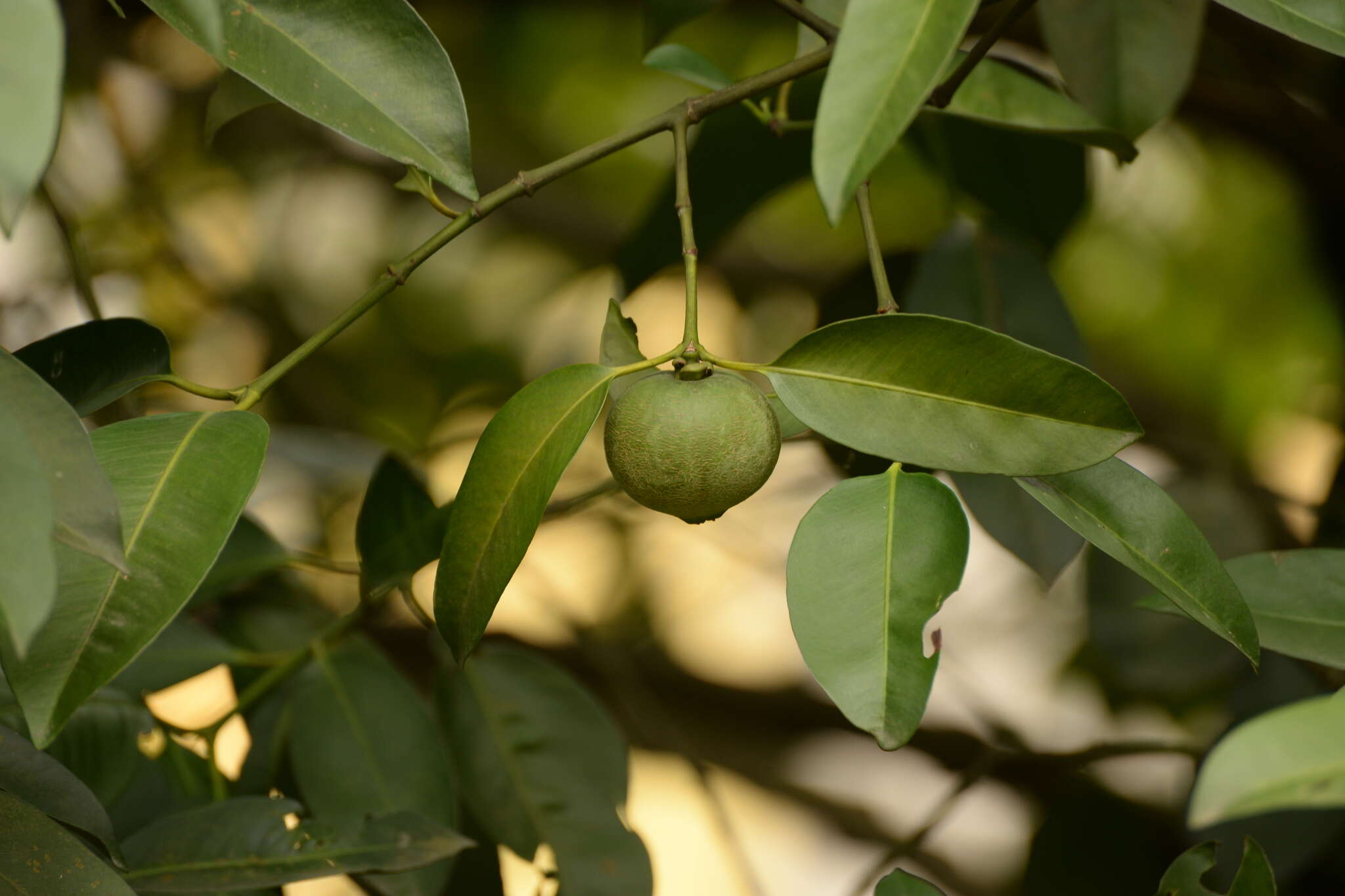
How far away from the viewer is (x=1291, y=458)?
136cm

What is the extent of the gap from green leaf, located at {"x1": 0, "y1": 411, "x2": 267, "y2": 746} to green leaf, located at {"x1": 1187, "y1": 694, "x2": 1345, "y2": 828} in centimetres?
31

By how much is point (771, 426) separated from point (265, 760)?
587 millimetres

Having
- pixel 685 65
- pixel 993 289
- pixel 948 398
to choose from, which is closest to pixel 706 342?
pixel 993 289

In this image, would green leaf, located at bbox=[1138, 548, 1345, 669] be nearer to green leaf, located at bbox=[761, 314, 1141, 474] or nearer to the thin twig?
green leaf, located at bbox=[761, 314, 1141, 474]

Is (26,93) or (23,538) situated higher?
(26,93)

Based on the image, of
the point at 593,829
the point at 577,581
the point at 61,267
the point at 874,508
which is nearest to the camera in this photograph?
the point at 874,508

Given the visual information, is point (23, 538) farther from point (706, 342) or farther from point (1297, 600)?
point (706, 342)

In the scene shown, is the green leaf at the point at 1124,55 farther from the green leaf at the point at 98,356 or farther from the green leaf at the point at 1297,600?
the green leaf at the point at 98,356

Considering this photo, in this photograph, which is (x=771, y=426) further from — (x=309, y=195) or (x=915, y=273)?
(x=309, y=195)

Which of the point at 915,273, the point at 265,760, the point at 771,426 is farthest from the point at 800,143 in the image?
the point at 265,760

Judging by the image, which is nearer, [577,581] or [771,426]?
[771,426]

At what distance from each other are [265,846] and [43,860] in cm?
14

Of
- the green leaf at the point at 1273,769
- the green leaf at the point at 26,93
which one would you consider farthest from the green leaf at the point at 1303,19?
the green leaf at the point at 26,93

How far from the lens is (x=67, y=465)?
0.35 m
